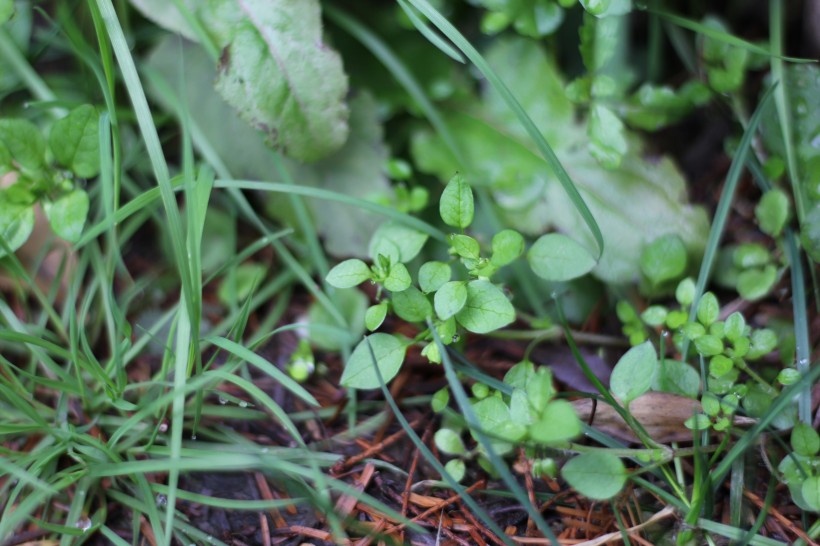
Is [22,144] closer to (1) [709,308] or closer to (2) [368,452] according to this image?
(2) [368,452]

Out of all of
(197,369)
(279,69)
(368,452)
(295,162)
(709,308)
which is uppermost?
(279,69)

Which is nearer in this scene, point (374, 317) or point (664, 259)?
point (374, 317)

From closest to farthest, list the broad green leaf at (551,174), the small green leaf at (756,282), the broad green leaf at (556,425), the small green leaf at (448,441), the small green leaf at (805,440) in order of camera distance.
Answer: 1. the broad green leaf at (556,425)
2. the small green leaf at (805,440)
3. the small green leaf at (448,441)
4. the small green leaf at (756,282)
5. the broad green leaf at (551,174)

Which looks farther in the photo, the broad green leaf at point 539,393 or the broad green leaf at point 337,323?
the broad green leaf at point 337,323

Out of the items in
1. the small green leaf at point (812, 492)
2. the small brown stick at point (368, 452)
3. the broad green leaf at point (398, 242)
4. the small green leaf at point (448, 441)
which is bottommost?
the small brown stick at point (368, 452)

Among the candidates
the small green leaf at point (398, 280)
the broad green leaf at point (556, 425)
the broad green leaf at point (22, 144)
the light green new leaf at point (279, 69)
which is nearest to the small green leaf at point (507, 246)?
the small green leaf at point (398, 280)

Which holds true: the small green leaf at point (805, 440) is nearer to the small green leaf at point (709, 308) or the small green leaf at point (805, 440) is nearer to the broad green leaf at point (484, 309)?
the small green leaf at point (709, 308)

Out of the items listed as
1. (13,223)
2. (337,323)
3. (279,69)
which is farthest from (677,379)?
(13,223)

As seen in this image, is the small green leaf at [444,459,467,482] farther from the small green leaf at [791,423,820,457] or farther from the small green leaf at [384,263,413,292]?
the small green leaf at [791,423,820,457]
